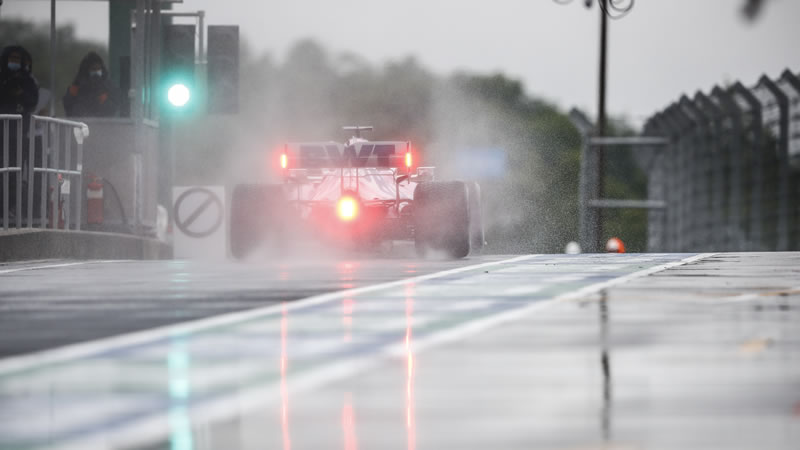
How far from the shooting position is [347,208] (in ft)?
72.2

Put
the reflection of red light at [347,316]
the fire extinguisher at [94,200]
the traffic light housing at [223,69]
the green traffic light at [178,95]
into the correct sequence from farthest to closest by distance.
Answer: the traffic light housing at [223,69]
the green traffic light at [178,95]
the fire extinguisher at [94,200]
the reflection of red light at [347,316]

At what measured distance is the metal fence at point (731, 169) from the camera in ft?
95.1

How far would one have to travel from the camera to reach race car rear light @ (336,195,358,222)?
2200 cm

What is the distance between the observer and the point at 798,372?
8875 mm

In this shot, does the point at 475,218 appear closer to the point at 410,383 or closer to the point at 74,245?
the point at 74,245

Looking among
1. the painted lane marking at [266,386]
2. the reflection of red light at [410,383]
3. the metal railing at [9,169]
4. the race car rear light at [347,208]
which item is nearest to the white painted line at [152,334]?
the reflection of red light at [410,383]

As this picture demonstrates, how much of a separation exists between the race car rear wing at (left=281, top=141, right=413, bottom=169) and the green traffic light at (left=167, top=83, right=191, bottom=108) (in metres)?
4.35

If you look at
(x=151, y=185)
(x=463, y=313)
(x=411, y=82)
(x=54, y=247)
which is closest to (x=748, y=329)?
(x=463, y=313)


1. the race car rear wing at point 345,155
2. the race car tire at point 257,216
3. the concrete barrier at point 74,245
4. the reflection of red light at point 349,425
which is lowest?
the reflection of red light at point 349,425

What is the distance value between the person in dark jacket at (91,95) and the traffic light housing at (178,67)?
739 millimetres

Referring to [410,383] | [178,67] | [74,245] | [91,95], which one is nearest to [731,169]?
[178,67]

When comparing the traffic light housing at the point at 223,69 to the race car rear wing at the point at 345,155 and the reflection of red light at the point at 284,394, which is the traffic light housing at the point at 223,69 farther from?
the reflection of red light at the point at 284,394

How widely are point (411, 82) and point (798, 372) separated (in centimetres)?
10548

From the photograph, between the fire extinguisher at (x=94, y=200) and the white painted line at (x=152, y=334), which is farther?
the fire extinguisher at (x=94, y=200)
